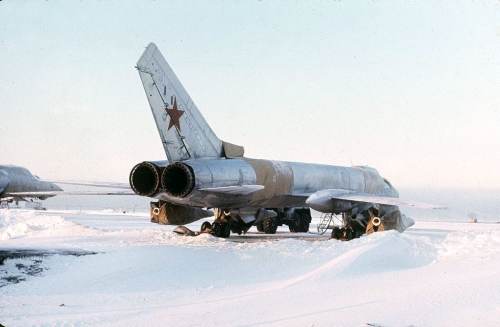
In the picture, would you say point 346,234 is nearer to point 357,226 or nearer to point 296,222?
point 357,226

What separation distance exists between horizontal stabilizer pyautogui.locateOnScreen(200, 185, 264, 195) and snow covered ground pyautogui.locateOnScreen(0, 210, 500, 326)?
5.66 ft

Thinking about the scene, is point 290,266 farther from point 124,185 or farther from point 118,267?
point 124,185

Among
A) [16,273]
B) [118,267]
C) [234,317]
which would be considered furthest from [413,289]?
[16,273]

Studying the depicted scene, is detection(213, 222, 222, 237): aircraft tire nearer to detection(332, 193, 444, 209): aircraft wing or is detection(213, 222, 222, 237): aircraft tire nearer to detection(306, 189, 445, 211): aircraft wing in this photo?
detection(306, 189, 445, 211): aircraft wing

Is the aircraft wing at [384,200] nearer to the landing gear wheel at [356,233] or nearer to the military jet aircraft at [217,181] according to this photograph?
the military jet aircraft at [217,181]

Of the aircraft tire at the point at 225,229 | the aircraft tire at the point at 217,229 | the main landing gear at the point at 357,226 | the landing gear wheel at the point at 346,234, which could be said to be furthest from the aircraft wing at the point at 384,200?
the aircraft tire at the point at 217,229

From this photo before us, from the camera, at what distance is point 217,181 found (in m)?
15.4

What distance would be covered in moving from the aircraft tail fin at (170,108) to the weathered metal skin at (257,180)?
28.2 inches

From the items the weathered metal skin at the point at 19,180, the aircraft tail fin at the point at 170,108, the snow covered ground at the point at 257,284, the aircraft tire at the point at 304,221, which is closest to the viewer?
the snow covered ground at the point at 257,284

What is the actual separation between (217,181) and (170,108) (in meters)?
2.55

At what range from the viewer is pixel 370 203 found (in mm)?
18672

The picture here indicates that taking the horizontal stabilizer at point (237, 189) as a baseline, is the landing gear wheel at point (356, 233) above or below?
below

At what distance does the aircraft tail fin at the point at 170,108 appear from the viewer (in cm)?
1535

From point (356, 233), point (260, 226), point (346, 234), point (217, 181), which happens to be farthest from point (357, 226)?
point (217, 181)
